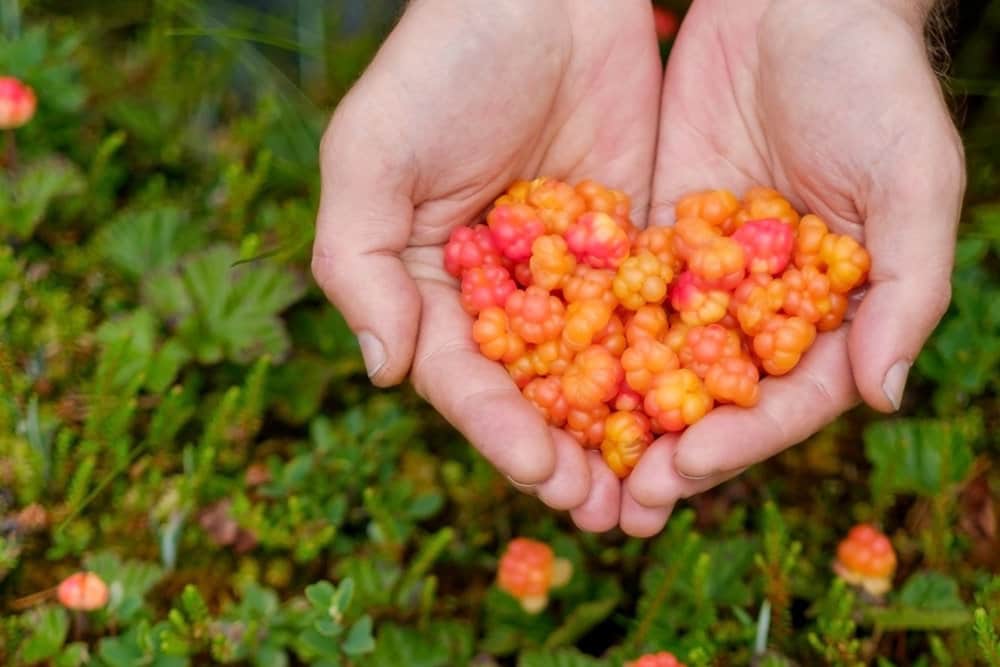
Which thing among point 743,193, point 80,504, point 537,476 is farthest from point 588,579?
point 80,504

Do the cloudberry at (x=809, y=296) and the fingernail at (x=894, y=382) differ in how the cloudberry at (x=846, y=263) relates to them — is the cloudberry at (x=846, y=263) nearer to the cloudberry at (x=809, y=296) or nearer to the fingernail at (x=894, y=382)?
the cloudberry at (x=809, y=296)

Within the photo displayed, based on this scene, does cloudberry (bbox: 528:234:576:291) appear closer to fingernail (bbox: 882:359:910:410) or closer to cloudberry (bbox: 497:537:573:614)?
cloudberry (bbox: 497:537:573:614)

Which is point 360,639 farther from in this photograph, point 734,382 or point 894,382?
point 894,382

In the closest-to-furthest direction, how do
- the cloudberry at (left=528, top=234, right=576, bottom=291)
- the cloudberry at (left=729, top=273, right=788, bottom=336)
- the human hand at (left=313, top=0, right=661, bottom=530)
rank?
the human hand at (left=313, top=0, right=661, bottom=530)
the cloudberry at (left=729, top=273, right=788, bottom=336)
the cloudberry at (left=528, top=234, right=576, bottom=291)

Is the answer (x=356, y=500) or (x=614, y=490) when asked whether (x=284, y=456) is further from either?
(x=614, y=490)

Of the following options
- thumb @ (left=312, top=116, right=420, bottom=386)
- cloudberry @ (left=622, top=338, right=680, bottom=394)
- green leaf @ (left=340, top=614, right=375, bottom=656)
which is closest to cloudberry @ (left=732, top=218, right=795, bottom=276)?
cloudberry @ (left=622, top=338, right=680, bottom=394)

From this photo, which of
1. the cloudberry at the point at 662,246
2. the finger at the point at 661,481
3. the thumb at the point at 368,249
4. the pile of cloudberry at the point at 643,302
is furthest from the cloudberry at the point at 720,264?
the thumb at the point at 368,249
